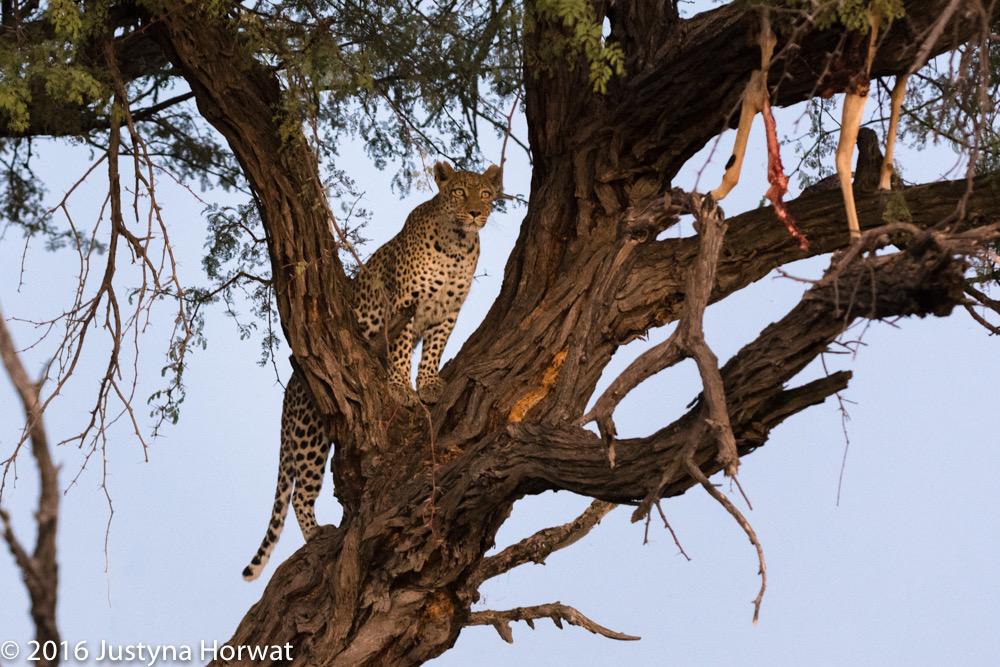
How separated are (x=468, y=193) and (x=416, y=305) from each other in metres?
0.75

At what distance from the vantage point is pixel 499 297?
6184 millimetres

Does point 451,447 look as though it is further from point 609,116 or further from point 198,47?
point 198,47

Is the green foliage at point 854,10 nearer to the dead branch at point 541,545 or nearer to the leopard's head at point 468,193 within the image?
the leopard's head at point 468,193

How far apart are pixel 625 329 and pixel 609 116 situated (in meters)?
1.17

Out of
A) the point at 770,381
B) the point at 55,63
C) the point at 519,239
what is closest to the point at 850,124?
the point at 770,381

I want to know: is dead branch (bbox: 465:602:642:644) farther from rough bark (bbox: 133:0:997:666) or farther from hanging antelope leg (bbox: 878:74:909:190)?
hanging antelope leg (bbox: 878:74:909:190)

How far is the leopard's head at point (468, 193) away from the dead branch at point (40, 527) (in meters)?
4.67

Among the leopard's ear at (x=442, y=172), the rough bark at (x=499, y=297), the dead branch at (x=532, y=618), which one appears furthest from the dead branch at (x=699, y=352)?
the leopard's ear at (x=442, y=172)

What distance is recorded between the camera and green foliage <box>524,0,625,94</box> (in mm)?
4375

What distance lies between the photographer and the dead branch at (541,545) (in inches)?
234

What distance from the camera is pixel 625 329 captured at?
19.0 ft

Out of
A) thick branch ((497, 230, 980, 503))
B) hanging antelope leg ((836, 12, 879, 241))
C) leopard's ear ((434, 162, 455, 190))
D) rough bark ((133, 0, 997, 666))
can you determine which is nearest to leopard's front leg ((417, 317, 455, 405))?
rough bark ((133, 0, 997, 666))

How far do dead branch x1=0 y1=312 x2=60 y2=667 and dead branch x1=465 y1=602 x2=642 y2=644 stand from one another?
406 cm

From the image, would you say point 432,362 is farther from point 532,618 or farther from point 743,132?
point 743,132
